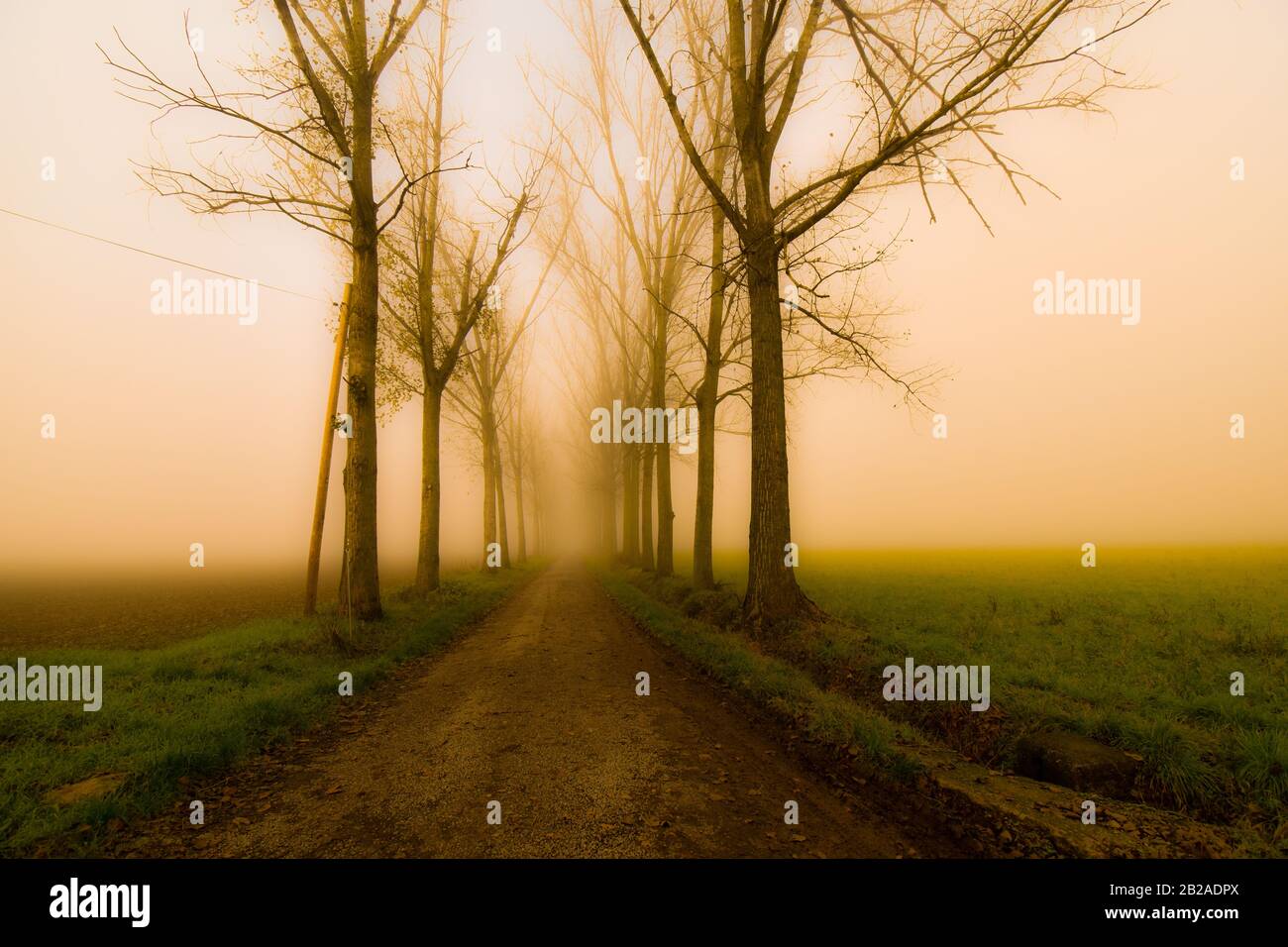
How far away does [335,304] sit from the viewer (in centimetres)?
1187

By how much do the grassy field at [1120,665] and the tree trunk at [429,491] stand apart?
1068 centimetres

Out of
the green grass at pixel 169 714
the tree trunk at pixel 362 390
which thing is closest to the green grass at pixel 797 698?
the green grass at pixel 169 714

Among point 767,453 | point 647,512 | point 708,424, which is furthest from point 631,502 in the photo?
point 767,453

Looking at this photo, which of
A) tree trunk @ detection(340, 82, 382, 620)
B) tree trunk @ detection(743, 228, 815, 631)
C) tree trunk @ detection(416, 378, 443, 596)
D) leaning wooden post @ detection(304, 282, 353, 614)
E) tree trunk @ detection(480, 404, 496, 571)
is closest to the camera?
tree trunk @ detection(743, 228, 815, 631)

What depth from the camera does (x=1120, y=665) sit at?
690cm

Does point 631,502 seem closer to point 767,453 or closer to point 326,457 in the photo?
point 326,457

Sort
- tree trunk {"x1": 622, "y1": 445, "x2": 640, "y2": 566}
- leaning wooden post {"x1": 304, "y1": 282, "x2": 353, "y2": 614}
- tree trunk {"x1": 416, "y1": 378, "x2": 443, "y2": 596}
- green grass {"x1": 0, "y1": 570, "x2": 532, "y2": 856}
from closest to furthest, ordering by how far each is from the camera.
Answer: green grass {"x1": 0, "y1": 570, "x2": 532, "y2": 856} → leaning wooden post {"x1": 304, "y1": 282, "x2": 353, "y2": 614} → tree trunk {"x1": 416, "y1": 378, "x2": 443, "y2": 596} → tree trunk {"x1": 622, "y1": 445, "x2": 640, "y2": 566}

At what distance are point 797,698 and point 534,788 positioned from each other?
3219mm

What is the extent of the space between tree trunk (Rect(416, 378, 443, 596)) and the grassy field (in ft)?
35.0

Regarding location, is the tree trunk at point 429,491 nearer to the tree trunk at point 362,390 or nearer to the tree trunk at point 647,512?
the tree trunk at point 362,390

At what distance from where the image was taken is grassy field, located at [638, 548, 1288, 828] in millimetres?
3936

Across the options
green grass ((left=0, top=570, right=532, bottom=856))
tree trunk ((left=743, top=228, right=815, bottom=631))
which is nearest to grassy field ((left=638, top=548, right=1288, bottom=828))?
tree trunk ((left=743, top=228, right=815, bottom=631))

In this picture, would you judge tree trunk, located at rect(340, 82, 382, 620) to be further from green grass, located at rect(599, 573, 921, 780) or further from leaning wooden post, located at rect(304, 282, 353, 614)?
green grass, located at rect(599, 573, 921, 780)
